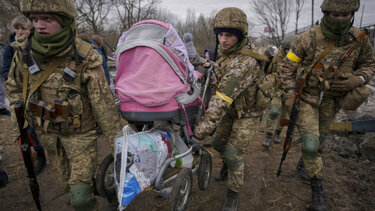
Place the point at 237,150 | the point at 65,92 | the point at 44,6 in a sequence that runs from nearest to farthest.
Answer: the point at 44,6
the point at 65,92
the point at 237,150

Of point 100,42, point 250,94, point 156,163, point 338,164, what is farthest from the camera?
point 100,42

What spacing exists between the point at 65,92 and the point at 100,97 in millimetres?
320

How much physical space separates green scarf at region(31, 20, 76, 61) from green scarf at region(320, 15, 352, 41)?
10.0ft

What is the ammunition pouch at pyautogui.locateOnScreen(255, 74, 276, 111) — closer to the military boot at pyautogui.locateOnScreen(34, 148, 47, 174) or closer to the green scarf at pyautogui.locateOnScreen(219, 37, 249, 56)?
the green scarf at pyautogui.locateOnScreen(219, 37, 249, 56)

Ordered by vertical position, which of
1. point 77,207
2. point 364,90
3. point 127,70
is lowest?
point 77,207

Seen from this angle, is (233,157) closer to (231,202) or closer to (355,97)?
(231,202)

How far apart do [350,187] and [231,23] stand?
3001 millimetres

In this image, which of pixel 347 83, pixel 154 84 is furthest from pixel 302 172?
pixel 154 84

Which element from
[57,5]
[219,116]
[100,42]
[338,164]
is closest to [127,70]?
[57,5]

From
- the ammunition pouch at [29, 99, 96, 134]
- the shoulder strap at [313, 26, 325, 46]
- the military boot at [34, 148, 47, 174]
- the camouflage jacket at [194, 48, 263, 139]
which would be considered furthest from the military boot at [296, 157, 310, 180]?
the military boot at [34, 148, 47, 174]

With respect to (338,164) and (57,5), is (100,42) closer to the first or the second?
(57,5)

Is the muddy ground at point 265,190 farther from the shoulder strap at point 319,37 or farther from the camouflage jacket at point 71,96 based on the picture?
the shoulder strap at point 319,37

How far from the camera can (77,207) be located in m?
1.99

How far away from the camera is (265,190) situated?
3.29 m
